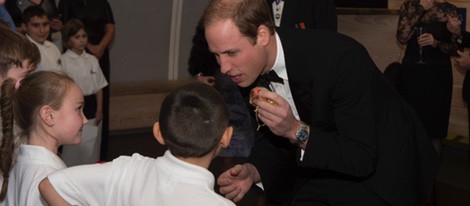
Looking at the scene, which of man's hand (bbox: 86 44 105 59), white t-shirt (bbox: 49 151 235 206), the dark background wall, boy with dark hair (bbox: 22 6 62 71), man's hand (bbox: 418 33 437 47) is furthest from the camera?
the dark background wall

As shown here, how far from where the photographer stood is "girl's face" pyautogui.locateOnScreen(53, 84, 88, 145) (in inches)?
95.1

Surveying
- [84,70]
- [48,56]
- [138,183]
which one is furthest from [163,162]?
[84,70]

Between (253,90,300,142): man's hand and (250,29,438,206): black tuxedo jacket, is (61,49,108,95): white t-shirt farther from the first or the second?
(253,90,300,142): man's hand

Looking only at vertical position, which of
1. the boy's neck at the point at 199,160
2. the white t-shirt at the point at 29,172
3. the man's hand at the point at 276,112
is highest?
the man's hand at the point at 276,112

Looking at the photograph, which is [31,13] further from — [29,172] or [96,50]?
[29,172]

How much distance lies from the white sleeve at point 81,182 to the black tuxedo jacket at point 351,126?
698mm

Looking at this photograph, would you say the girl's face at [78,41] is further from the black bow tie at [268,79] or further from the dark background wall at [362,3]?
the black bow tie at [268,79]

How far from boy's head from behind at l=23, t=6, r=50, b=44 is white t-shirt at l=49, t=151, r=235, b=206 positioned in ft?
10.5

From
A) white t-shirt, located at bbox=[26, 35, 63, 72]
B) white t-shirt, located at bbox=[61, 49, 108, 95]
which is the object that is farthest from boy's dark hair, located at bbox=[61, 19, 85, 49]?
white t-shirt, located at bbox=[26, 35, 63, 72]

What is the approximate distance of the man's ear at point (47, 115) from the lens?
94.4 inches

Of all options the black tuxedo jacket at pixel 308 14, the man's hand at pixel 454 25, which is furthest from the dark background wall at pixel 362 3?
the black tuxedo jacket at pixel 308 14

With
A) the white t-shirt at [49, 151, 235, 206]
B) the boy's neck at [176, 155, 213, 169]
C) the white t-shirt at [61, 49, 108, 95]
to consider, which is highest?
the boy's neck at [176, 155, 213, 169]

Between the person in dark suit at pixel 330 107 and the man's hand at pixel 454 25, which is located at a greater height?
the person in dark suit at pixel 330 107

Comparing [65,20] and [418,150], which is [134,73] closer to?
[65,20]
